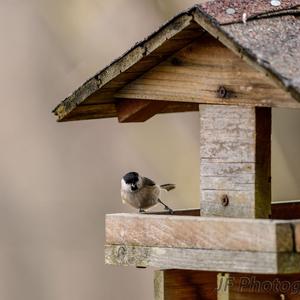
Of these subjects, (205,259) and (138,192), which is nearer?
(205,259)

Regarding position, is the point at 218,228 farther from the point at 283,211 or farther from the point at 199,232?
the point at 283,211

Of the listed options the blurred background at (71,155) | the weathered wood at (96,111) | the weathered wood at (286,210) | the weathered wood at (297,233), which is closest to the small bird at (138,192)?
the weathered wood at (96,111)

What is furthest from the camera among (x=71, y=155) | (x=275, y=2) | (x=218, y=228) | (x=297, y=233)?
(x=71, y=155)

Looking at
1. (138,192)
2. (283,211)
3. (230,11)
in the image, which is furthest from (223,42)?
(138,192)

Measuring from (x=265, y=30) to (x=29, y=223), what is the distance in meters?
4.48

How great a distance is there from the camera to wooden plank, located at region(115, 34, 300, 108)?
13.5ft

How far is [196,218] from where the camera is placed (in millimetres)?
4020

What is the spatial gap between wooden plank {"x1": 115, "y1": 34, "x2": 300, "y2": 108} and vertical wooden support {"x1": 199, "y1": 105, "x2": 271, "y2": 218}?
5 centimetres

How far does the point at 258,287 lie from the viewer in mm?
4227

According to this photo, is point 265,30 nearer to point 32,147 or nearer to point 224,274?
point 224,274

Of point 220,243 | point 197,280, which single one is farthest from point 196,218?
point 197,280

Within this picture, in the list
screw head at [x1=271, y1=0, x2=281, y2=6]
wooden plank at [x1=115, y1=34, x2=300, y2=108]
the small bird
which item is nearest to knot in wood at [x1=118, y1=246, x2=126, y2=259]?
wooden plank at [x1=115, y1=34, x2=300, y2=108]

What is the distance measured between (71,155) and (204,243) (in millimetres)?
4521

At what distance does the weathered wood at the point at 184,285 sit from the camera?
4289 millimetres
